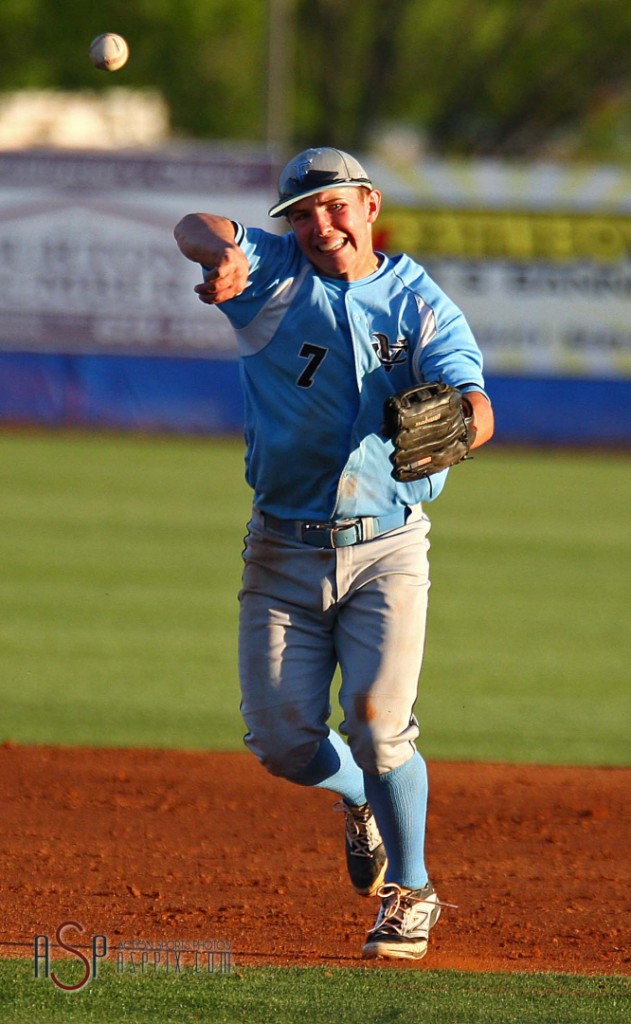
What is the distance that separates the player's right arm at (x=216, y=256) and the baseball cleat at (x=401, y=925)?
1.70 meters

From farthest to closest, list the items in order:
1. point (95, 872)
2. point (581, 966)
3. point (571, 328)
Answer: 1. point (571, 328)
2. point (95, 872)
3. point (581, 966)

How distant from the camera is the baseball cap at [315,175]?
436 centimetres

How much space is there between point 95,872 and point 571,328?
686 inches

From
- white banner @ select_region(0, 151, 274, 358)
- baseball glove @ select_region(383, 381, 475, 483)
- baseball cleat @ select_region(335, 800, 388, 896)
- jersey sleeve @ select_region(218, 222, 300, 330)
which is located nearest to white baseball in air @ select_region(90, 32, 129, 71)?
jersey sleeve @ select_region(218, 222, 300, 330)

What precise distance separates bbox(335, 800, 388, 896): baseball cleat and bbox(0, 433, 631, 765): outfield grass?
8.03ft

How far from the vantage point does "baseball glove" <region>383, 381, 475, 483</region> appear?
4.08 m

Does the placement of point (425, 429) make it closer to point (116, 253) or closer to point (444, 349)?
point (444, 349)

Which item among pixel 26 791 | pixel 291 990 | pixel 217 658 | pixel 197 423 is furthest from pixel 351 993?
pixel 197 423

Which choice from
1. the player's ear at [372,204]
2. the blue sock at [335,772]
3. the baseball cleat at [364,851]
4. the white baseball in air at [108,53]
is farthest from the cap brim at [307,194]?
the baseball cleat at [364,851]

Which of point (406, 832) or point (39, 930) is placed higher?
point (406, 832)

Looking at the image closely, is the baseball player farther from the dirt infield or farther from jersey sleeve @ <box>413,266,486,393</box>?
the dirt infield

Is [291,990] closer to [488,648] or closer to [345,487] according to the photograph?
[345,487]

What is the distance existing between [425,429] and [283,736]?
3.33 ft

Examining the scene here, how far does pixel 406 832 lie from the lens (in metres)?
4.41
